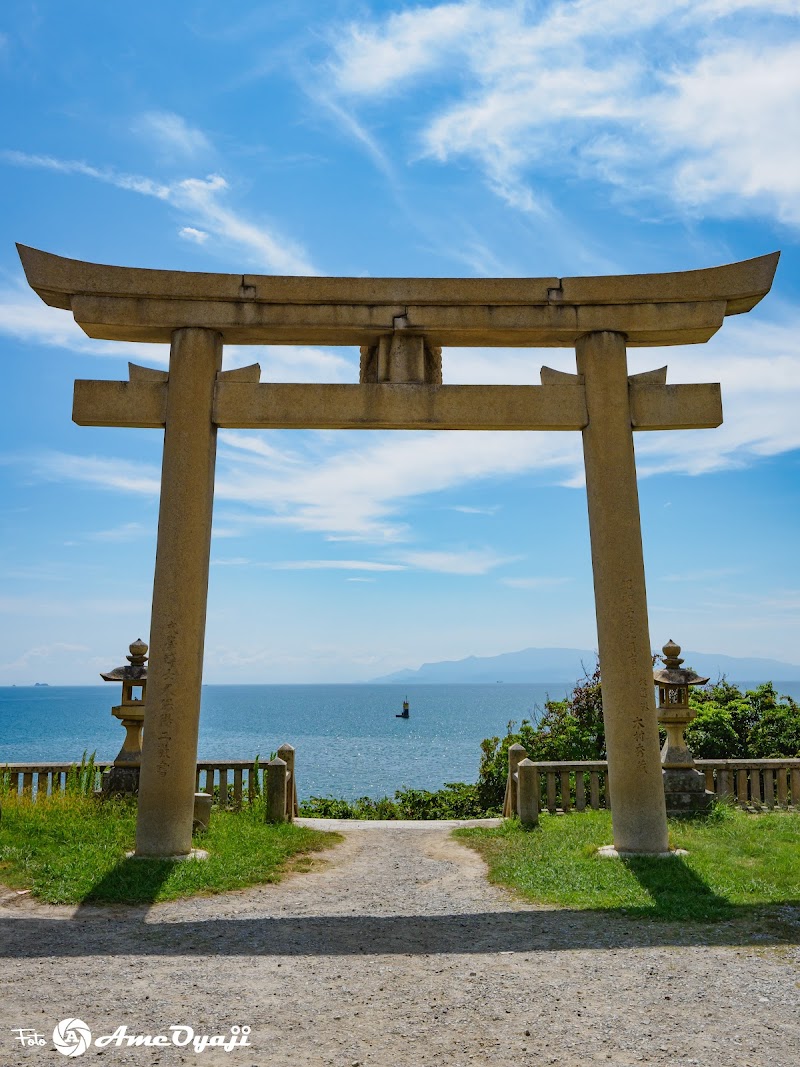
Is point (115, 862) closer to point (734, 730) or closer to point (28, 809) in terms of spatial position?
point (28, 809)

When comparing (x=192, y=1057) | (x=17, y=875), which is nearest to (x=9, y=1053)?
(x=192, y=1057)

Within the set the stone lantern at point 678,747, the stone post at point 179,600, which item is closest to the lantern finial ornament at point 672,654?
the stone lantern at point 678,747

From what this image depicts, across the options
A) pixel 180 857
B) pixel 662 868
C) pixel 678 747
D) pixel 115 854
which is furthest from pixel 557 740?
pixel 115 854

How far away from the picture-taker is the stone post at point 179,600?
7020 mm

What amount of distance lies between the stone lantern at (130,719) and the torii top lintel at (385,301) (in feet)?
13.1

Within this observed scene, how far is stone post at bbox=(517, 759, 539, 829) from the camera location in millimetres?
9070

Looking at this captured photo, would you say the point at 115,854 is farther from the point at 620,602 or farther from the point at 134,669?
the point at 620,602

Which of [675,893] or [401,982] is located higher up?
[675,893]

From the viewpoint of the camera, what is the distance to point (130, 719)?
9617 mm

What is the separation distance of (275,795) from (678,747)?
478 centimetres

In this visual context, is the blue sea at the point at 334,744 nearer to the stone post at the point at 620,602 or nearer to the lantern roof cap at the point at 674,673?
the lantern roof cap at the point at 674,673

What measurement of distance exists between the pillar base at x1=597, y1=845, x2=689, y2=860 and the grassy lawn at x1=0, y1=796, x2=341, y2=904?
2.75 metres

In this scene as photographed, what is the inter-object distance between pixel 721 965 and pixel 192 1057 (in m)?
2.94

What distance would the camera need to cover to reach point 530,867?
23.2 feet
